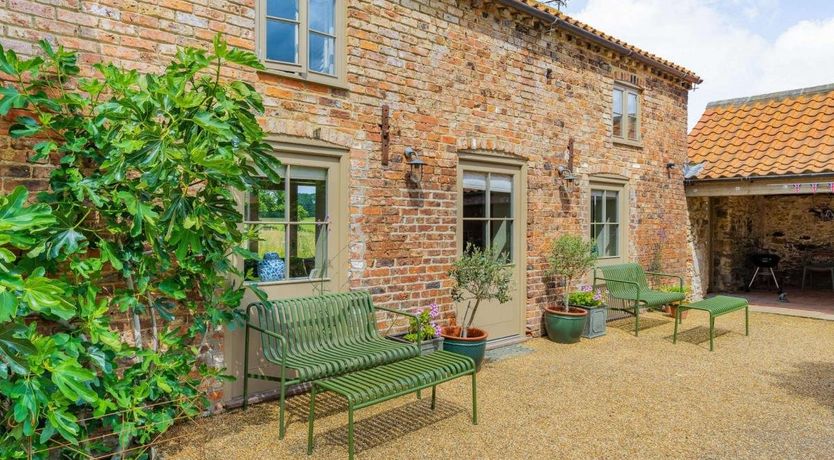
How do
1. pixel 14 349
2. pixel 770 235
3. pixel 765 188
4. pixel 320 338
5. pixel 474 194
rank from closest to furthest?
pixel 14 349, pixel 320 338, pixel 474 194, pixel 765 188, pixel 770 235

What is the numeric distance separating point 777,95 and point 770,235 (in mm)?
3657

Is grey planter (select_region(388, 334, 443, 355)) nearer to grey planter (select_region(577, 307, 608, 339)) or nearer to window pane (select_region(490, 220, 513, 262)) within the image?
window pane (select_region(490, 220, 513, 262))

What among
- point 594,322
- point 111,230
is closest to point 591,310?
point 594,322

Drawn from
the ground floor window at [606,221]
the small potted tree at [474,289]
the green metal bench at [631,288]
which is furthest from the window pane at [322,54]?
the green metal bench at [631,288]

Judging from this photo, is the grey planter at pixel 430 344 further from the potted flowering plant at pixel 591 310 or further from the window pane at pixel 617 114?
the window pane at pixel 617 114

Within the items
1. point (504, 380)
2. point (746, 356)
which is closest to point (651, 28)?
point (746, 356)

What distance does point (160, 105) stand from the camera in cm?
294

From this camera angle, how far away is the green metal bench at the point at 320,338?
12.2 ft

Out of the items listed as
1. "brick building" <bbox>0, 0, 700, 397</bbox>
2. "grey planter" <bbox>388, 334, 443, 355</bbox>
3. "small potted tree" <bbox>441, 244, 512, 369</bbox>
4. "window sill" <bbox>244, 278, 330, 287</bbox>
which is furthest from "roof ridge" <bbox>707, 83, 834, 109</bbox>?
"window sill" <bbox>244, 278, 330, 287</bbox>

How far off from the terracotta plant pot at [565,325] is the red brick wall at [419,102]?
0.27 m

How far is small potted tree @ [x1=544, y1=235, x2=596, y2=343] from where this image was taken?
20.7 feet

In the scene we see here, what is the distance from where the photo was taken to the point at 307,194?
4555mm

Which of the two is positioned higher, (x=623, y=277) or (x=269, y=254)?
Result: (x=269, y=254)

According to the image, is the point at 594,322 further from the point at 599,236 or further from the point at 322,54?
the point at 322,54
